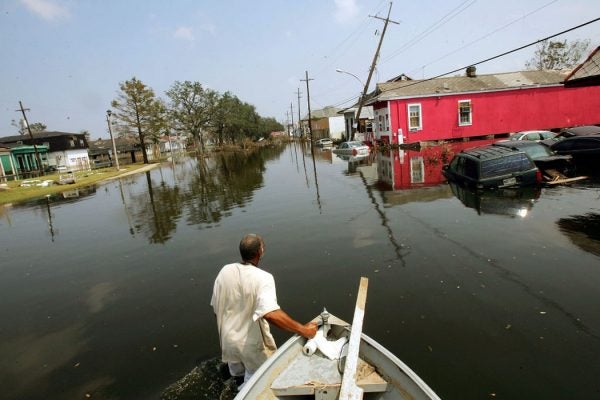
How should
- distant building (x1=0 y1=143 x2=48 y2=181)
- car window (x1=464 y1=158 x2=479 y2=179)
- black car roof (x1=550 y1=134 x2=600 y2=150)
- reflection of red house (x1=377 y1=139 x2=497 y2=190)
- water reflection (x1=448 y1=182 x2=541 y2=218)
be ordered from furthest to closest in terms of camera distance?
1. distant building (x1=0 y1=143 x2=48 y2=181)
2. reflection of red house (x1=377 y1=139 x2=497 y2=190)
3. black car roof (x1=550 y1=134 x2=600 y2=150)
4. car window (x1=464 y1=158 x2=479 y2=179)
5. water reflection (x1=448 y1=182 x2=541 y2=218)

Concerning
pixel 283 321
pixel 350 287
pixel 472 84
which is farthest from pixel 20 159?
pixel 283 321

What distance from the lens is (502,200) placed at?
474 inches

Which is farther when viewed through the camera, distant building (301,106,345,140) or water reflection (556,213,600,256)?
distant building (301,106,345,140)

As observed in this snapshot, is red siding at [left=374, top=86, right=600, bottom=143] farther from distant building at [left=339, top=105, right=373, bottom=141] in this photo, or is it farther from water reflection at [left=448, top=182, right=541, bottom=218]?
water reflection at [left=448, top=182, right=541, bottom=218]

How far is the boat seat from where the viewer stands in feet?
11.0

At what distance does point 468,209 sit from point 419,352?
7.82 m

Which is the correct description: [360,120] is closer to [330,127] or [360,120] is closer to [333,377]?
[330,127]

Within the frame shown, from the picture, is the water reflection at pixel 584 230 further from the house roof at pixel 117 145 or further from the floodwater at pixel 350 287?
the house roof at pixel 117 145

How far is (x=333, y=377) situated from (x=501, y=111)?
3707 centimetres

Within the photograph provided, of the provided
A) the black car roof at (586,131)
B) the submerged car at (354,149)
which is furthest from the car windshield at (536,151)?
the submerged car at (354,149)

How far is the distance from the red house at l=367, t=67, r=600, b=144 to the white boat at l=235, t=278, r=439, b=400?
32.0 meters

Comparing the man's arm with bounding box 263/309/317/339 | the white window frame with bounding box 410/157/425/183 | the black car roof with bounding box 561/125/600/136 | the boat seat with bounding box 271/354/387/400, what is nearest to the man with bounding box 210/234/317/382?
the man's arm with bounding box 263/309/317/339

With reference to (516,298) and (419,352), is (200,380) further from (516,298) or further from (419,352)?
(516,298)

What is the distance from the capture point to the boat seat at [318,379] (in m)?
3.36
